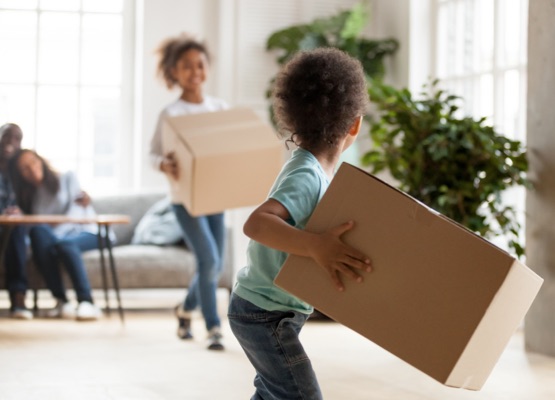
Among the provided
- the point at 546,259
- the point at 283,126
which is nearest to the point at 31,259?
the point at 546,259

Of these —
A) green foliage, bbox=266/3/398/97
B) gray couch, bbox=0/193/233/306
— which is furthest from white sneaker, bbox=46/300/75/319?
green foliage, bbox=266/3/398/97

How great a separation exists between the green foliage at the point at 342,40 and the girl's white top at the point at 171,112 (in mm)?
1722

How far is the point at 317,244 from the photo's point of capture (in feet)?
4.60

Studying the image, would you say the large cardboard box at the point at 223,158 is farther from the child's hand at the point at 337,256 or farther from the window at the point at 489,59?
the child's hand at the point at 337,256

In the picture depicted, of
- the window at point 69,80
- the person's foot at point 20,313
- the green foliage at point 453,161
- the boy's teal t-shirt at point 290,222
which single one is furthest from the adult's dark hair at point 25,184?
the boy's teal t-shirt at point 290,222

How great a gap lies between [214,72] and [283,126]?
455cm

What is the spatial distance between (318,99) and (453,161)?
230 centimetres

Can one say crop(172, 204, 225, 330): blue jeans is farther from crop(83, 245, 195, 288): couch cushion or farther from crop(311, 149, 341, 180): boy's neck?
crop(311, 149, 341, 180): boy's neck

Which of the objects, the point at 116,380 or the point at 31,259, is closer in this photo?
the point at 116,380

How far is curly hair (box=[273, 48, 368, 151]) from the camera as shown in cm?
155

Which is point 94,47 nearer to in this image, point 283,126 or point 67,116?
point 67,116

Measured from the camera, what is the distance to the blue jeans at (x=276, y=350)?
5.04 ft

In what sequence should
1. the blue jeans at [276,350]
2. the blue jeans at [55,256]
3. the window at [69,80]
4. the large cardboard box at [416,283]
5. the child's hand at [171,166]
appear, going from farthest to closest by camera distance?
the window at [69,80], the blue jeans at [55,256], the child's hand at [171,166], the blue jeans at [276,350], the large cardboard box at [416,283]

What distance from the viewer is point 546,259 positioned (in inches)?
142
